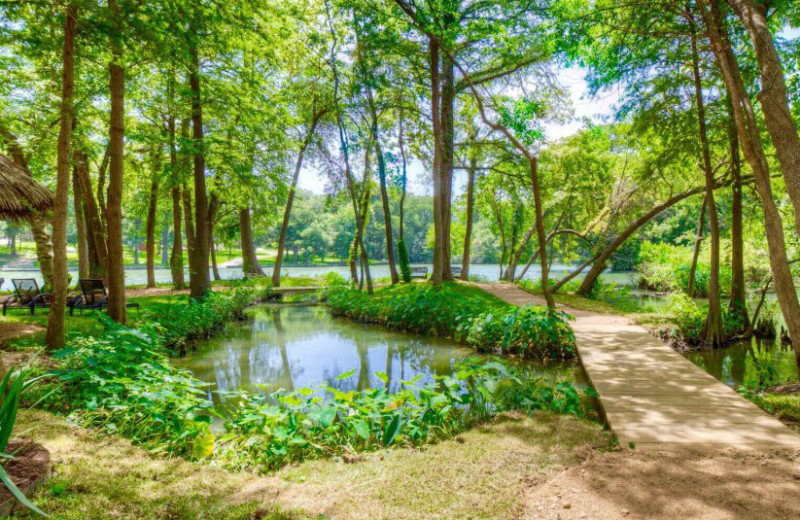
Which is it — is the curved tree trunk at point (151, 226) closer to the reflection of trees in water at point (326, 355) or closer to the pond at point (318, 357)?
the pond at point (318, 357)

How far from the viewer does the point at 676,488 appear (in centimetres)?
274

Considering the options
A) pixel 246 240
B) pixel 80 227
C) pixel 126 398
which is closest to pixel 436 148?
pixel 126 398

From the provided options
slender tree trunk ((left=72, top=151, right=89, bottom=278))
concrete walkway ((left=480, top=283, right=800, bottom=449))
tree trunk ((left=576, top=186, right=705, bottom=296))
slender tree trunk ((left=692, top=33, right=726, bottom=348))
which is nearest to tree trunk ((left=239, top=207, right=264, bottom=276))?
slender tree trunk ((left=72, top=151, right=89, bottom=278))

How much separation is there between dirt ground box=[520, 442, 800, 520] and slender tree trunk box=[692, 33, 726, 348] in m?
5.51

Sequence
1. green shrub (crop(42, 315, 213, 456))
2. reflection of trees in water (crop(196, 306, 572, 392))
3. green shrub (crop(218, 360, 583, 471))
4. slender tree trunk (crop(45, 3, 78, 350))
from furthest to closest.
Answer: reflection of trees in water (crop(196, 306, 572, 392)), slender tree trunk (crop(45, 3, 78, 350)), green shrub (crop(42, 315, 213, 456)), green shrub (crop(218, 360, 583, 471))

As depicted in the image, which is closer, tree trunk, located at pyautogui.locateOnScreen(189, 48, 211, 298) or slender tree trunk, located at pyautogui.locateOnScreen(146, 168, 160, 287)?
tree trunk, located at pyautogui.locateOnScreen(189, 48, 211, 298)

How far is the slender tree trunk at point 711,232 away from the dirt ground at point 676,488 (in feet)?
18.1

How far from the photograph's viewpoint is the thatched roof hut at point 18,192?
718 centimetres

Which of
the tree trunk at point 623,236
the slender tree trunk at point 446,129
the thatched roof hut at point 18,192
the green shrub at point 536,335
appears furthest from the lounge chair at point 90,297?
the tree trunk at point 623,236

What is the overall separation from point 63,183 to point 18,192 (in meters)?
3.31

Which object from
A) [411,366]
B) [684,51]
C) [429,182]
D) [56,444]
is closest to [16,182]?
[56,444]

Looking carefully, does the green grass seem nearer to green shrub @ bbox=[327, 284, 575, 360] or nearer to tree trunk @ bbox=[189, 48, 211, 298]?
green shrub @ bbox=[327, 284, 575, 360]

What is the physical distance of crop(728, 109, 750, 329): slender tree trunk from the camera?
794 centimetres

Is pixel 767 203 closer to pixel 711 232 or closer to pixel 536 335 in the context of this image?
pixel 711 232
